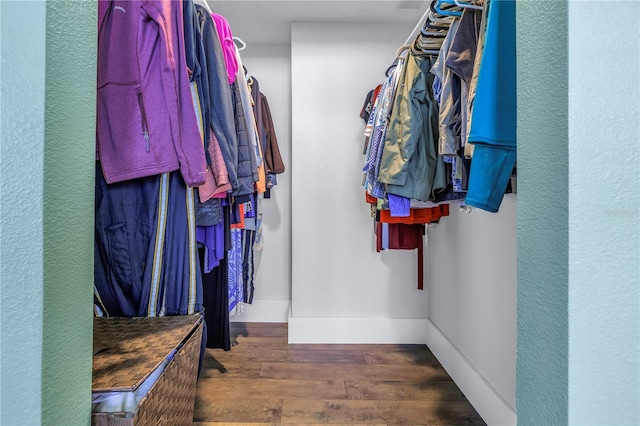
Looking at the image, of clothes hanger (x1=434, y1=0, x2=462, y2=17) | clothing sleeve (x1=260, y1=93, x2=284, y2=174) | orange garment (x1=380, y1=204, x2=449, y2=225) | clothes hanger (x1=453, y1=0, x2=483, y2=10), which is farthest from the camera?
clothing sleeve (x1=260, y1=93, x2=284, y2=174)

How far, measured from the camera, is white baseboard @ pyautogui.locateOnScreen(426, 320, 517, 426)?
1.35 metres

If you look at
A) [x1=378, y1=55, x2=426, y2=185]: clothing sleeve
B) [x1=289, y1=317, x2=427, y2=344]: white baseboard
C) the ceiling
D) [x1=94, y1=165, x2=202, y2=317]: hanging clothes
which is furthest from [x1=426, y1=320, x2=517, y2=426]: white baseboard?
the ceiling

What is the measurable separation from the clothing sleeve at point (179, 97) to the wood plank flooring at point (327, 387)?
109 centimetres

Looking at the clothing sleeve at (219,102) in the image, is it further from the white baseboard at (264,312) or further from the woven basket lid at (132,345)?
the white baseboard at (264,312)

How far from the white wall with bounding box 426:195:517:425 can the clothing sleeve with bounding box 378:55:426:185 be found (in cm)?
43

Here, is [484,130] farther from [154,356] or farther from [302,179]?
[302,179]

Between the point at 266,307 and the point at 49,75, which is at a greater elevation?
the point at 49,75

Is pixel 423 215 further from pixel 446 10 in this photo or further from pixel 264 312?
pixel 264 312

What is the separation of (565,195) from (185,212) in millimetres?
1055

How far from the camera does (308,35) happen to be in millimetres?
2441

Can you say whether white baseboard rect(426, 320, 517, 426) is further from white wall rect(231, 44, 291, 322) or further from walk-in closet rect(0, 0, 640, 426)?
white wall rect(231, 44, 291, 322)

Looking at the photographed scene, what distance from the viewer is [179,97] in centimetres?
110

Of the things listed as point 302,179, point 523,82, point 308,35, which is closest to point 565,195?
point 523,82

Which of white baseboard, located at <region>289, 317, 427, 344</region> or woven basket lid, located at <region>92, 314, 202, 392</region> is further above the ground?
woven basket lid, located at <region>92, 314, 202, 392</region>
